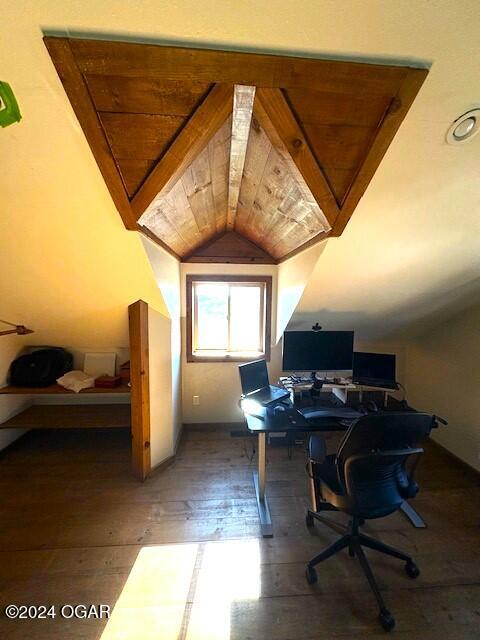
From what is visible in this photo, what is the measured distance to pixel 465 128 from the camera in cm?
104

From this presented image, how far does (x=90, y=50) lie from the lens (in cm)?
77

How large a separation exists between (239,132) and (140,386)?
1941 mm

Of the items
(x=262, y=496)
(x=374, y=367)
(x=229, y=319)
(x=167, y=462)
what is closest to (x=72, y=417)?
(x=167, y=462)

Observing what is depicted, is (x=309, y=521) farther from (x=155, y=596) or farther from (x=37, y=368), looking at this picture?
(x=37, y=368)

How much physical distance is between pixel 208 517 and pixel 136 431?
0.91m

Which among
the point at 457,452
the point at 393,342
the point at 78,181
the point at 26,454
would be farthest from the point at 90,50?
the point at 457,452

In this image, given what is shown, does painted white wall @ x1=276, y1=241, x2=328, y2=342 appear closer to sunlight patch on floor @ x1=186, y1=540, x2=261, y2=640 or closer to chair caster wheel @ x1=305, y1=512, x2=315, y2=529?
chair caster wheel @ x1=305, y1=512, x2=315, y2=529

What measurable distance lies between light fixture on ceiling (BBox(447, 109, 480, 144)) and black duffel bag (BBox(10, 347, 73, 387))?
343 centimetres

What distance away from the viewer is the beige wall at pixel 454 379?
243cm

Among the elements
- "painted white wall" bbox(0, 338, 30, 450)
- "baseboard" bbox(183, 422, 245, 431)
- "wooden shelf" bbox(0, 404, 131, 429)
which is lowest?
"baseboard" bbox(183, 422, 245, 431)

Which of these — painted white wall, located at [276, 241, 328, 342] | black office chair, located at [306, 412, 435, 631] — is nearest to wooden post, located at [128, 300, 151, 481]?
painted white wall, located at [276, 241, 328, 342]

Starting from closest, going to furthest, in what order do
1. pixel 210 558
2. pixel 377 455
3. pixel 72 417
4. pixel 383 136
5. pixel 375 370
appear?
pixel 383 136, pixel 377 455, pixel 210 558, pixel 375 370, pixel 72 417

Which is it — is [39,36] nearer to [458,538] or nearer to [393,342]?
[458,538]

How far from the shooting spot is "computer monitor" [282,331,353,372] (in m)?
2.45
